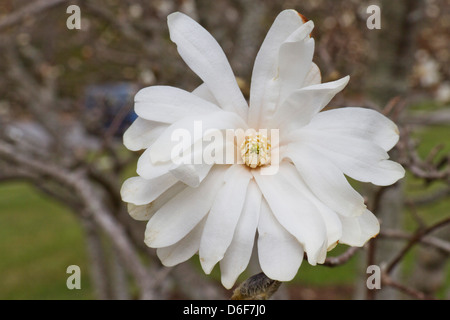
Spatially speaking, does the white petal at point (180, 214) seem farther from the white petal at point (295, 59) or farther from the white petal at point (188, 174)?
the white petal at point (295, 59)

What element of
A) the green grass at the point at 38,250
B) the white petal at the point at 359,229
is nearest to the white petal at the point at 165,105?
the white petal at the point at 359,229

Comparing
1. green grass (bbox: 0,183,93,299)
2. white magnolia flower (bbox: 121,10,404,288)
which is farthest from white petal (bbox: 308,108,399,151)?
green grass (bbox: 0,183,93,299)

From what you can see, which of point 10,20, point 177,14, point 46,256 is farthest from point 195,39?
point 46,256

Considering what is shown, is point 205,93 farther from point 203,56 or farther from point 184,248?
point 184,248

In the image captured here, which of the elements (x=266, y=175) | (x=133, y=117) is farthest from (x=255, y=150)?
(x=133, y=117)

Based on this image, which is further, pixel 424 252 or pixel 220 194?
pixel 424 252

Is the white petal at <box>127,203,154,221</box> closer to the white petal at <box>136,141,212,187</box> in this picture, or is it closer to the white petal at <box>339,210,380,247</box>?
the white petal at <box>136,141,212,187</box>
